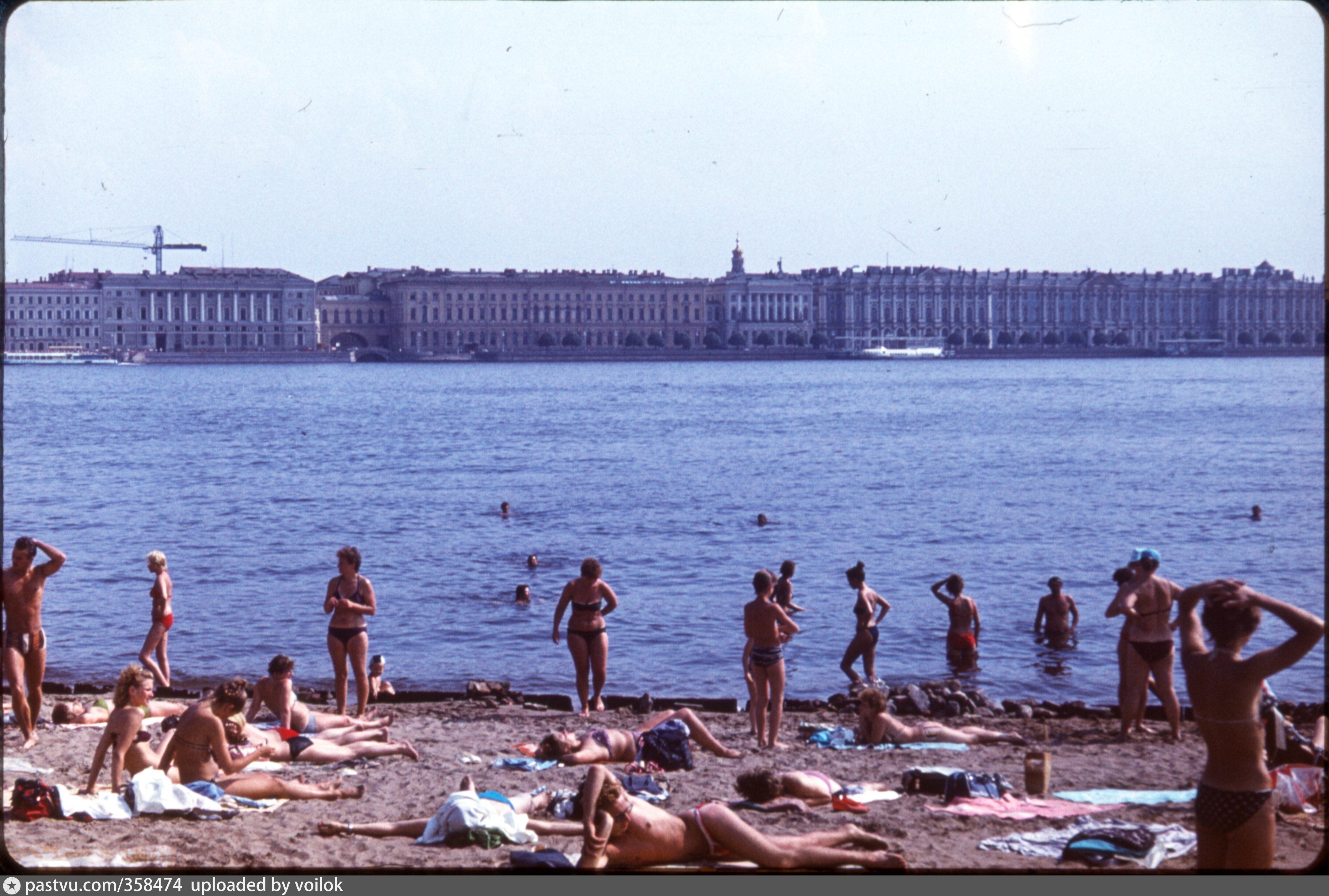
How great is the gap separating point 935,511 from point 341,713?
17.3m

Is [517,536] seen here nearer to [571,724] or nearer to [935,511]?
[935,511]

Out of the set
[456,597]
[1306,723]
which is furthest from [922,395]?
[1306,723]

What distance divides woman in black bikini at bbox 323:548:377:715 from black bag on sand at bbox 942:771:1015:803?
325cm

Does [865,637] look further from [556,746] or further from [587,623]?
[556,746]

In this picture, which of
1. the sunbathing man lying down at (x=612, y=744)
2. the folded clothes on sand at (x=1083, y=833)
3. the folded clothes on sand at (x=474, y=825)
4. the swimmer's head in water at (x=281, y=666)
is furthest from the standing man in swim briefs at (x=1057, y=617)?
the folded clothes on sand at (x=474, y=825)

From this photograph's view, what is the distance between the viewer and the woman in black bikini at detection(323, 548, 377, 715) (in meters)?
7.52

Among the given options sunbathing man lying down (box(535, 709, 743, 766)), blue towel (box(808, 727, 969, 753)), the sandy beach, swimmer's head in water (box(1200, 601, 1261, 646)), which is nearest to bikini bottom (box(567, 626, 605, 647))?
the sandy beach

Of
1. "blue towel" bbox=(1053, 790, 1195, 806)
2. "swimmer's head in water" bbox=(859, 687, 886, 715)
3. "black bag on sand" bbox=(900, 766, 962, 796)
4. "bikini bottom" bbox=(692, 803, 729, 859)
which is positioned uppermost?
"bikini bottom" bbox=(692, 803, 729, 859)

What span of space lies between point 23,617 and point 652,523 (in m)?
16.1

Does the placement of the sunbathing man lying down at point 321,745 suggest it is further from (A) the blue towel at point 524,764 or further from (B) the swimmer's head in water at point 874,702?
(B) the swimmer's head in water at point 874,702

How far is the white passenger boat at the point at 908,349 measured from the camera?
122m

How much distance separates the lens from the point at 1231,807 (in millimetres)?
3590

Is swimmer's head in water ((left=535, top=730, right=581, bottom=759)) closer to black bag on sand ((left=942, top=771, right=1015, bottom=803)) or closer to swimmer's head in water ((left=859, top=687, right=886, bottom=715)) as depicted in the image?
swimmer's head in water ((left=859, top=687, right=886, bottom=715))

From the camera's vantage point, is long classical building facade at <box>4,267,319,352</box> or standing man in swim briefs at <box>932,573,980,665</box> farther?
long classical building facade at <box>4,267,319,352</box>
